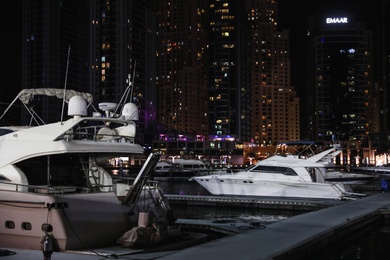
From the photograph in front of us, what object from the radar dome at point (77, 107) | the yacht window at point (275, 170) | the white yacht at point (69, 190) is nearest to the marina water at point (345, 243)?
the yacht window at point (275, 170)

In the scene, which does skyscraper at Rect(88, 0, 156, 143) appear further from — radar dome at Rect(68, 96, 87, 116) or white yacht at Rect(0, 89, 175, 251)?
radar dome at Rect(68, 96, 87, 116)

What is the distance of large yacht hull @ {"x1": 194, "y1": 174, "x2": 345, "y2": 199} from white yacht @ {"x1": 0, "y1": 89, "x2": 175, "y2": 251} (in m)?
17.5

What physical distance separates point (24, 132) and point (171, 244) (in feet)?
17.6

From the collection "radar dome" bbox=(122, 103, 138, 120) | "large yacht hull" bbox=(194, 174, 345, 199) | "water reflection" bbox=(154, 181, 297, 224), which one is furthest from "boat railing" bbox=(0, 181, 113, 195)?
"large yacht hull" bbox=(194, 174, 345, 199)

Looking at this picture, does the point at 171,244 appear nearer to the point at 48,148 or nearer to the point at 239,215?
the point at 48,148

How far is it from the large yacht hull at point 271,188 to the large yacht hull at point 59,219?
20.2 meters

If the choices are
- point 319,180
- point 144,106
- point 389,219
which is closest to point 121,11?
point 144,106

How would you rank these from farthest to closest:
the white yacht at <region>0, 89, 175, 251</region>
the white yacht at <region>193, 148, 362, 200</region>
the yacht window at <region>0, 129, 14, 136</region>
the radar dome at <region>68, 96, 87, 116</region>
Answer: the white yacht at <region>193, 148, 362, 200</region> < the yacht window at <region>0, 129, 14, 136</region> < the radar dome at <region>68, 96, 87, 116</region> < the white yacht at <region>0, 89, 175, 251</region>

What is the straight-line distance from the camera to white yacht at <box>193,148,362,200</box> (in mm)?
32375

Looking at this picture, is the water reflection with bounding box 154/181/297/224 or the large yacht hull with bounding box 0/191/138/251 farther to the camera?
the water reflection with bounding box 154/181/297/224

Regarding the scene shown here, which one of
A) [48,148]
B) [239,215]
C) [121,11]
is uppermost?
[121,11]

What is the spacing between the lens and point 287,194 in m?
33.4

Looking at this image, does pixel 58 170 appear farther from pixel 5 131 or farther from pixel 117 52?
pixel 117 52

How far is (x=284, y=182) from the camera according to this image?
110ft
